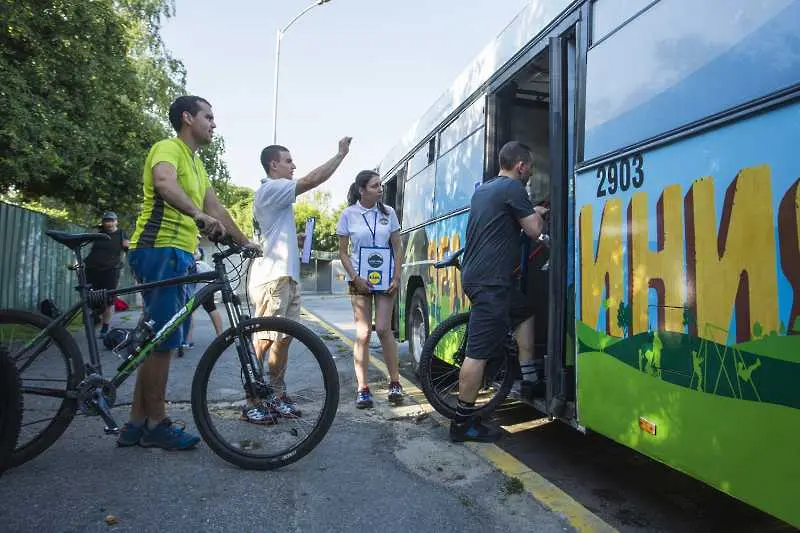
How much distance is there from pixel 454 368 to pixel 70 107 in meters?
10.5

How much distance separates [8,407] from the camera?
105 inches

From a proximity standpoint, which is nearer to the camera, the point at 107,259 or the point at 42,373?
the point at 42,373

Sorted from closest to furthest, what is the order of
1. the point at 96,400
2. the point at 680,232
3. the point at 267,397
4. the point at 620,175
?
1. the point at 680,232
2. the point at 620,175
3. the point at 96,400
4. the point at 267,397

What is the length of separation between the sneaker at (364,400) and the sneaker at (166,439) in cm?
145

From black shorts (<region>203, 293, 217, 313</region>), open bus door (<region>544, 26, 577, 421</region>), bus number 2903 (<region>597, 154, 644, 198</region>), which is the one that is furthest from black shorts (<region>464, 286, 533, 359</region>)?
black shorts (<region>203, 293, 217, 313</region>)

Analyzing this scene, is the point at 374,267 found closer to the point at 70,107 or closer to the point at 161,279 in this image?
the point at 161,279

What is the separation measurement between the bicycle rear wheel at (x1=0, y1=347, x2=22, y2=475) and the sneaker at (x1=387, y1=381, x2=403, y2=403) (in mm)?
2621

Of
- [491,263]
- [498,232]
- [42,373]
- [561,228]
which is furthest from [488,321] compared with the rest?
[42,373]

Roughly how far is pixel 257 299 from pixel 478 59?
8.62 feet

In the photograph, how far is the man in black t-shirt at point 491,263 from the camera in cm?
354

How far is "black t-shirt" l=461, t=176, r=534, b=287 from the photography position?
3.53 metres

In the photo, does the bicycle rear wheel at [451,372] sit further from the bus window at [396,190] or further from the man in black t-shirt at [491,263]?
the bus window at [396,190]

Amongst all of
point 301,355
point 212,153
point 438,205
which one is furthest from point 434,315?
point 212,153

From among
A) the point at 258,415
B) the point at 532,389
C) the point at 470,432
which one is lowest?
the point at 470,432
